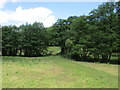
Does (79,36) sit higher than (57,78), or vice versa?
(79,36)

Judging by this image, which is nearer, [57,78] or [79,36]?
[57,78]

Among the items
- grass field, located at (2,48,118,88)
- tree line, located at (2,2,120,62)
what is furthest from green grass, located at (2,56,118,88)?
tree line, located at (2,2,120,62)

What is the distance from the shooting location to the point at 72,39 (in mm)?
21828

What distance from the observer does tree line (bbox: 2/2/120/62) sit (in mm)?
16812

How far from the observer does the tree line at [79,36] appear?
662 inches

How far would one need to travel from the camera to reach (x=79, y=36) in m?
20.4

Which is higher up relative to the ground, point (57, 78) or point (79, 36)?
point (79, 36)

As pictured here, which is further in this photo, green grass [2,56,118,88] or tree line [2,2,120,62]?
tree line [2,2,120,62]

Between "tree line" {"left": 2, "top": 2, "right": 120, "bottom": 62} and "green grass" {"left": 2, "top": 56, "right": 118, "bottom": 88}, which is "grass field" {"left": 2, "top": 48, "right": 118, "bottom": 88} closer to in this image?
"green grass" {"left": 2, "top": 56, "right": 118, "bottom": 88}

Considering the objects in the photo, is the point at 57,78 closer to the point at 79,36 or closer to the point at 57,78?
the point at 57,78

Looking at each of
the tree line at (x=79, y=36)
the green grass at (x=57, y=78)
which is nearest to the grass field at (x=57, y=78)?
the green grass at (x=57, y=78)

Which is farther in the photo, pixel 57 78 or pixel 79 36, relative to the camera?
pixel 79 36

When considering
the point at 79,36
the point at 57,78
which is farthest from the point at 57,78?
the point at 79,36

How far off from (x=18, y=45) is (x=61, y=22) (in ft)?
36.4
